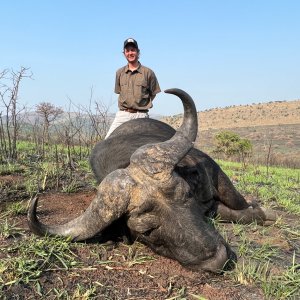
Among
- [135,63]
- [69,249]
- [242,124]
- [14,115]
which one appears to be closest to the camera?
[69,249]

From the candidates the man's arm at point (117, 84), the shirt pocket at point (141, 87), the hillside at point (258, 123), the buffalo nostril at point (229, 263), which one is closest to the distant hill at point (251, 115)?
the hillside at point (258, 123)

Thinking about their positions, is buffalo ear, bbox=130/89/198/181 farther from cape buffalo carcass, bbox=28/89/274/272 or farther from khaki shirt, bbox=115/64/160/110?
khaki shirt, bbox=115/64/160/110

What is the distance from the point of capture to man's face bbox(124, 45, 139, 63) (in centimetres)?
603

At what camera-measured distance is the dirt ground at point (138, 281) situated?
2742 mm

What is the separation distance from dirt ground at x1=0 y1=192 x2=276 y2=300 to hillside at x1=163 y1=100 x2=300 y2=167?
31.9 metres

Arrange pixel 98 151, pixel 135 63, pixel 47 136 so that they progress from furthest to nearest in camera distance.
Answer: pixel 47 136 < pixel 135 63 < pixel 98 151

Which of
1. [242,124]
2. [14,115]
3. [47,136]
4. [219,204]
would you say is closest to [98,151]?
[219,204]

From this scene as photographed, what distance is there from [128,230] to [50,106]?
7.45 m

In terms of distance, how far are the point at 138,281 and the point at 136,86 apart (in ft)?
12.4

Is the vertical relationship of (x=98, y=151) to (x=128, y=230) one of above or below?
above

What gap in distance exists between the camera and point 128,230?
3.46 metres

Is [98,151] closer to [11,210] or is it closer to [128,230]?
[11,210]

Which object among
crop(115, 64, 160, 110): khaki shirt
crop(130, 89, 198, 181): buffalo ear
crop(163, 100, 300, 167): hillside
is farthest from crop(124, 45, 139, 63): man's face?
crop(163, 100, 300, 167): hillside

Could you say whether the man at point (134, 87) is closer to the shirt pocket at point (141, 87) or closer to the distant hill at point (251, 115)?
the shirt pocket at point (141, 87)
